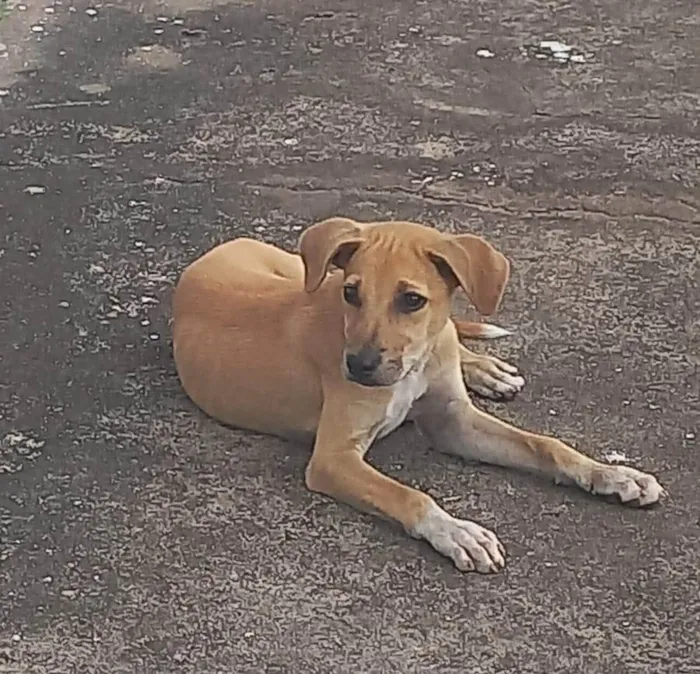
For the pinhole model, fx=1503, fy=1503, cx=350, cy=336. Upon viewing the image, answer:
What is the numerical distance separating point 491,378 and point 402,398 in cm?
46

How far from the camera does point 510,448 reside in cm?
395

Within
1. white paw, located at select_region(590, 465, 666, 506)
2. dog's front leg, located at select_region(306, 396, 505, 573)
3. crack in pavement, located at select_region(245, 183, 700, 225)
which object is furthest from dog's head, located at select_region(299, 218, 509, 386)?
crack in pavement, located at select_region(245, 183, 700, 225)

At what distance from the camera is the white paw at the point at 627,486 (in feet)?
12.4

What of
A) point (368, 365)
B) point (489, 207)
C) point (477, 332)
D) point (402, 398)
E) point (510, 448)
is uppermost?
point (368, 365)

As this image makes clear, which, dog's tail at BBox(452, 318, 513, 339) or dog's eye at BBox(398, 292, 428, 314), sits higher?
dog's eye at BBox(398, 292, 428, 314)

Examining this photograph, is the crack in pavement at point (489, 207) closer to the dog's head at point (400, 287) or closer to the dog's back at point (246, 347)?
the dog's back at point (246, 347)

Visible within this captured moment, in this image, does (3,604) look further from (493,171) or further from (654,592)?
(493,171)

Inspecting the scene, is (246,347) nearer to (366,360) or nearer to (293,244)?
(366,360)

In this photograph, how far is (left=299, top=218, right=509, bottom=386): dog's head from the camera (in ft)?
12.1

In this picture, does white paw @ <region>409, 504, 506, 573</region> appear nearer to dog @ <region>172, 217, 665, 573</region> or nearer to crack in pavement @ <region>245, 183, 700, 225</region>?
dog @ <region>172, 217, 665, 573</region>

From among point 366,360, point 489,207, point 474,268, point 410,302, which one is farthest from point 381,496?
point 489,207

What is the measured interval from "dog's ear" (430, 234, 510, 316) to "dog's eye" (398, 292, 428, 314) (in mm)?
100

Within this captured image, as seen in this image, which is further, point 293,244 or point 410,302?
point 293,244

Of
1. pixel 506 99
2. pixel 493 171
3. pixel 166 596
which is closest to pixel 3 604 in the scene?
pixel 166 596
